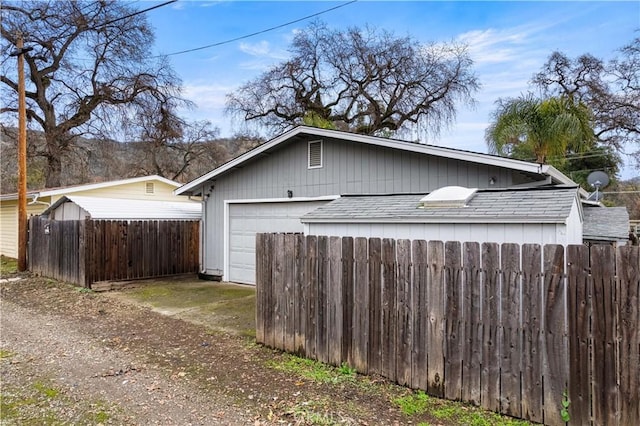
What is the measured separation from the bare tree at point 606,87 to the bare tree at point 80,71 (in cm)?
2492

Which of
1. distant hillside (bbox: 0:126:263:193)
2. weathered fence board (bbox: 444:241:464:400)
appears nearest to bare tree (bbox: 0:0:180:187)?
distant hillside (bbox: 0:126:263:193)

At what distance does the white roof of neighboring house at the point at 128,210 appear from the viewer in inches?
452

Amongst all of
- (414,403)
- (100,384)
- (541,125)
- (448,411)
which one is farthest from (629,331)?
(541,125)

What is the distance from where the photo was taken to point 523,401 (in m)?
3.47

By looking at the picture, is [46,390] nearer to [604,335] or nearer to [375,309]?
[375,309]

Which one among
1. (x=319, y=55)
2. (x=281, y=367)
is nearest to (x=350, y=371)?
(x=281, y=367)

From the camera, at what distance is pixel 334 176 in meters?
9.14

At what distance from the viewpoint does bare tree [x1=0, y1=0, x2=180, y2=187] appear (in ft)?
74.6

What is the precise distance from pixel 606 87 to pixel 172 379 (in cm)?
2873

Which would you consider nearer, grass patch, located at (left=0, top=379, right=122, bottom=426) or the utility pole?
grass patch, located at (left=0, top=379, right=122, bottom=426)

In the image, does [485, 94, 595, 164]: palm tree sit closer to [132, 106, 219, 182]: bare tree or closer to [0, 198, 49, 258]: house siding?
[0, 198, 49, 258]: house siding

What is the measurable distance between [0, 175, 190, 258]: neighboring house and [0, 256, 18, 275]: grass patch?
376 millimetres

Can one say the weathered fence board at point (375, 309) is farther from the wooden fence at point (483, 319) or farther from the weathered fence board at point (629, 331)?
the weathered fence board at point (629, 331)

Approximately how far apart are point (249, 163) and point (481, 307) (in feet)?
26.8
